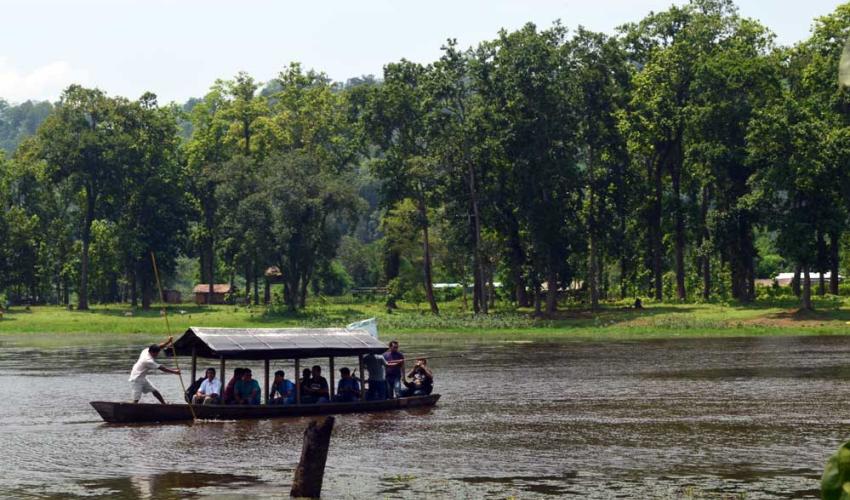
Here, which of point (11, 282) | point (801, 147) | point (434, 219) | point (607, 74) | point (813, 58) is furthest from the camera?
point (11, 282)

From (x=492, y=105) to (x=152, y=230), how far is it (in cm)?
3137

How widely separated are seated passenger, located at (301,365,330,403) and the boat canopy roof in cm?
72

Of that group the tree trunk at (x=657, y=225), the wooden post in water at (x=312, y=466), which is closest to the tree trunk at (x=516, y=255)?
the tree trunk at (x=657, y=225)

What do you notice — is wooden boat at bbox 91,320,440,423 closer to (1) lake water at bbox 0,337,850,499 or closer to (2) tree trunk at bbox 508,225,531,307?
(1) lake water at bbox 0,337,850,499

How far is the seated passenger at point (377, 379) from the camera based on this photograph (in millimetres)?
34594

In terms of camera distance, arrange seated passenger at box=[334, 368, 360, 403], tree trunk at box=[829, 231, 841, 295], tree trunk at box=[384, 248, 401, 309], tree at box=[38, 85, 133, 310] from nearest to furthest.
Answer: seated passenger at box=[334, 368, 360, 403], tree trunk at box=[829, 231, 841, 295], tree at box=[38, 85, 133, 310], tree trunk at box=[384, 248, 401, 309]

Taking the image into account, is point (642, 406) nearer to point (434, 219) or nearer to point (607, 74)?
point (607, 74)

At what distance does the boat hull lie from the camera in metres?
30.4

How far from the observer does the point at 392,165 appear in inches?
3324

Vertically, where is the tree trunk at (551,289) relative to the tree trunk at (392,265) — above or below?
below

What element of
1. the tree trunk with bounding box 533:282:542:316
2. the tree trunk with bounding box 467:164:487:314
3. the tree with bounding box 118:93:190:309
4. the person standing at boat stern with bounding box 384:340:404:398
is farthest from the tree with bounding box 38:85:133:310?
the person standing at boat stern with bounding box 384:340:404:398

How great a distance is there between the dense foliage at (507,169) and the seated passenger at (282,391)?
4267 cm

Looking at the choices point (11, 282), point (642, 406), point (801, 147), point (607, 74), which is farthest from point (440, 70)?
point (642, 406)

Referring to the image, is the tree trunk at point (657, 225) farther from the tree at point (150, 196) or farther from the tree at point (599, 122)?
the tree at point (150, 196)
